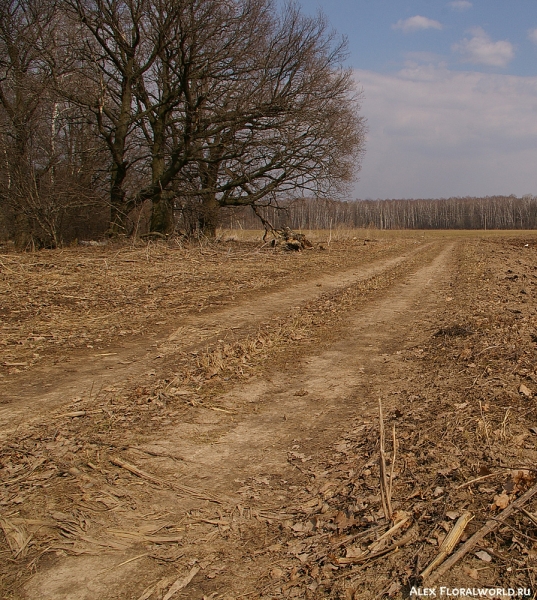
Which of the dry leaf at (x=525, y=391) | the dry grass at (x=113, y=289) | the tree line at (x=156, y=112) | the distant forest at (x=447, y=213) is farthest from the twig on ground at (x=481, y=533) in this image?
the distant forest at (x=447, y=213)

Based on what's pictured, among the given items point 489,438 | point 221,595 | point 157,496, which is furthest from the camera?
point 489,438

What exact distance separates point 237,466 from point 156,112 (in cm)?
2067

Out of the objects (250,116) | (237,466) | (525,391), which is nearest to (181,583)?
(237,466)

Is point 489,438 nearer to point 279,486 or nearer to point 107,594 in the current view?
point 279,486

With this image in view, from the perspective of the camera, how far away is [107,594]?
2.22m

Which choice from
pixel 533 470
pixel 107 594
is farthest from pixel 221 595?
pixel 533 470

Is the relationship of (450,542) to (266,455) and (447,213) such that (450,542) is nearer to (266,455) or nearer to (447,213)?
(266,455)

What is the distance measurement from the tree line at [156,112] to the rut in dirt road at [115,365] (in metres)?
10.3

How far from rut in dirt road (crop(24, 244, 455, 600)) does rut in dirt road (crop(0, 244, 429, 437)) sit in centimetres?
112

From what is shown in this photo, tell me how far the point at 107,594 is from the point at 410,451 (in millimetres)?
1972

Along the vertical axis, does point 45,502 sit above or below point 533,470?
below

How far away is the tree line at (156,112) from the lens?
18328 mm

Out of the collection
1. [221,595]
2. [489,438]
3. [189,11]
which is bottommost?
[221,595]

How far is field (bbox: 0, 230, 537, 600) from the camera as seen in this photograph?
2309 millimetres
